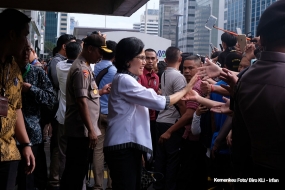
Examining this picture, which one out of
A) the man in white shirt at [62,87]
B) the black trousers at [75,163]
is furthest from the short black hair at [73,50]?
the black trousers at [75,163]

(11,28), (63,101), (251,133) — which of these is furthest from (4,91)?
(63,101)

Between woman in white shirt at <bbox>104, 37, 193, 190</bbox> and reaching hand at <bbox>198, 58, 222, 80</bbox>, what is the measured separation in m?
0.47

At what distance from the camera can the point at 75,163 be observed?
5.42m

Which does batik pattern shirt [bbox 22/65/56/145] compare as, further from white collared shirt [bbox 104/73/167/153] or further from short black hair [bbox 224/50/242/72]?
short black hair [bbox 224/50/242/72]

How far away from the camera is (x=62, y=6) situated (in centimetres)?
424

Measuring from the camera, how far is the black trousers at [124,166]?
4305 mm

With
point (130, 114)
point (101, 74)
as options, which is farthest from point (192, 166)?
point (130, 114)

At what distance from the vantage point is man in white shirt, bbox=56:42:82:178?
6.34 m

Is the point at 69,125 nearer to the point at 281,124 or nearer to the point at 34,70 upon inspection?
the point at 34,70

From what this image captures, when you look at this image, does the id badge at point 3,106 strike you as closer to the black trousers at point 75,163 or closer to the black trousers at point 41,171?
the black trousers at point 75,163

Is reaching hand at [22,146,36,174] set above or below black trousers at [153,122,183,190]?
above

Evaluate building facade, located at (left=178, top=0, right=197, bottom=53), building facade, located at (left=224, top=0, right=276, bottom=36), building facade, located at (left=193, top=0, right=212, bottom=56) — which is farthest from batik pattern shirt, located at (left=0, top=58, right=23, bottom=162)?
building facade, located at (left=178, top=0, right=197, bottom=53)

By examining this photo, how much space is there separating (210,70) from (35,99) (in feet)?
7.52

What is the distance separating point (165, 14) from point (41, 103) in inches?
5072
